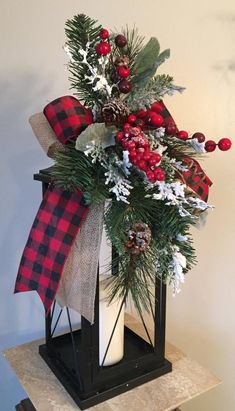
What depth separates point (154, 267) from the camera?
637 millimetres

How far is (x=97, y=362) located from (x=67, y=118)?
1.42ft

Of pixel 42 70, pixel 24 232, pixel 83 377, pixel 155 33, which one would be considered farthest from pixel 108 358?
pixel 155 33

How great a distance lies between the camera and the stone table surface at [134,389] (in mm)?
690

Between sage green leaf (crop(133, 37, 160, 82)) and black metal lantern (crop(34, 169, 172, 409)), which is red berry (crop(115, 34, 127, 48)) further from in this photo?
black metal lantern (crop(34, 169, 172, 409))

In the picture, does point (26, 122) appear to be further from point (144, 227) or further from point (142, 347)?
point (142, 347)

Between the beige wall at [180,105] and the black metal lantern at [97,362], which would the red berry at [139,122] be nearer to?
the black metal lantern at [97,362]

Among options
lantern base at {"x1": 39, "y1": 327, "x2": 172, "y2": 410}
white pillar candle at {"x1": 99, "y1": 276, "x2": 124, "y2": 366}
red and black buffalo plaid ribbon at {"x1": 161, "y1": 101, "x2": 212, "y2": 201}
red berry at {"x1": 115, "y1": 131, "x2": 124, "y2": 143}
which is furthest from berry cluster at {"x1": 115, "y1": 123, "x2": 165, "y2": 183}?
lantern base at {"x1": 39, "y1": 327, "x2": 172, "y2": 410}

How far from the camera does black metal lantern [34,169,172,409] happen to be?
684 millimetres

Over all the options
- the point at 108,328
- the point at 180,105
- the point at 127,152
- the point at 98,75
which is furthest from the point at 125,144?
the point at 180,105

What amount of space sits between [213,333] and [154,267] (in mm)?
631

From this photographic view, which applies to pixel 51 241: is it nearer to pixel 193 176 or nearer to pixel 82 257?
pixel 82 257

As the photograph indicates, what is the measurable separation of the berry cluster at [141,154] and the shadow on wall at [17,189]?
42 centimetres

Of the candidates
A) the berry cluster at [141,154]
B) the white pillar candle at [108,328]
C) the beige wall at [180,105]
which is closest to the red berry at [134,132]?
the berry cluster at [141,154]

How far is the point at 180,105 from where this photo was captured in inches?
38.8
